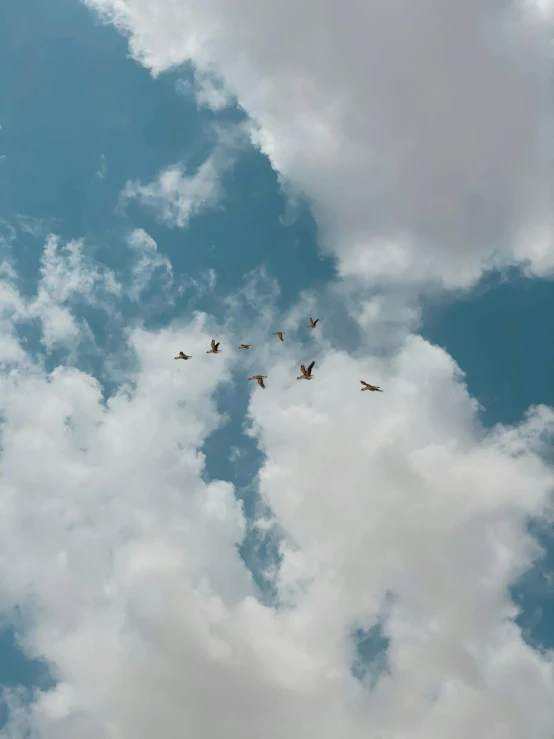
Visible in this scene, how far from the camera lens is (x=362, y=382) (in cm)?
19538

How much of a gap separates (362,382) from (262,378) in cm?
2902

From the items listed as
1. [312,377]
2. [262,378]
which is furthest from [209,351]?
[312,377]

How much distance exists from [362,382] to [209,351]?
45211mm

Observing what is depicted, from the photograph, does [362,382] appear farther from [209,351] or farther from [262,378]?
[209,351]

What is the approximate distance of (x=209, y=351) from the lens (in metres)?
200

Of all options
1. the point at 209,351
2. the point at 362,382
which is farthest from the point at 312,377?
the point at 209,351

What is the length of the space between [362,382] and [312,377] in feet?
52.7

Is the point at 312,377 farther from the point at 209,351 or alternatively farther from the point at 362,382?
the point at 209,351

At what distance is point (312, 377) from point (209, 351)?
3227cm

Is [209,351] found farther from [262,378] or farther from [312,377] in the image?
[312,377]

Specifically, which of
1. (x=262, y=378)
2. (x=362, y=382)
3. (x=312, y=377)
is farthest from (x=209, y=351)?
(x=362, y=382)

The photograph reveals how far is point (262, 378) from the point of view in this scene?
7869 inches

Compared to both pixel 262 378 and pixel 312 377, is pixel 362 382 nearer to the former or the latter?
pixel 312 377
